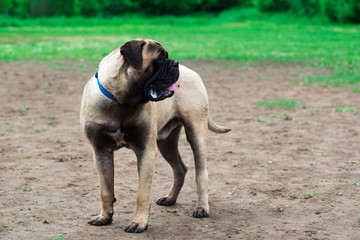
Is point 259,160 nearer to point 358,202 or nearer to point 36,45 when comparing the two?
point 358,202

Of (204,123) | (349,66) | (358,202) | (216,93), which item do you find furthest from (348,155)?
(349,66)

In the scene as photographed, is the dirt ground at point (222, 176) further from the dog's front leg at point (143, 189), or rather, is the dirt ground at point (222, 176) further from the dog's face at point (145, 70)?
the dog's face at point (145, 70)

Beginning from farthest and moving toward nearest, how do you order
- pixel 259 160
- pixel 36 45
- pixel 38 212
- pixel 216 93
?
pixel 36 45
pixel 216 93
pixel 259 160
pixel 38 212

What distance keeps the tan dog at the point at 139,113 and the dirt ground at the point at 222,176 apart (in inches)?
14.5

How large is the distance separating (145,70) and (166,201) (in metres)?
1.85

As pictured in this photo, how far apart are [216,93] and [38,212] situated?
8120mm

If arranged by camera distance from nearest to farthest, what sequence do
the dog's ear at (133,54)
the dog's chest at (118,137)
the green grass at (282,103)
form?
the dog's ear at (133,54)
the dog's chest at (118,137)
the green grass at (282,103)

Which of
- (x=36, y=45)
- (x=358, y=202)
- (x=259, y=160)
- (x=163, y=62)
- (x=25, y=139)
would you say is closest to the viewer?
(x=163, y=62)

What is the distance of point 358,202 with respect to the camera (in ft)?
19.0

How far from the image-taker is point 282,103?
11547mm

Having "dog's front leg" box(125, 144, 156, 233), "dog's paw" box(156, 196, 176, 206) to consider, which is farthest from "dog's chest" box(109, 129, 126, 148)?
"dog's paw" box(156, 196, 176, 206)

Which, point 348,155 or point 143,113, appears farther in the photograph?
point 348,155

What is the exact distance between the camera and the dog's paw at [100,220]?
16.6 feet

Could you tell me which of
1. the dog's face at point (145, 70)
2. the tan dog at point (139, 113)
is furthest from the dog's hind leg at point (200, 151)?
the dog's face at point (145, 70)
